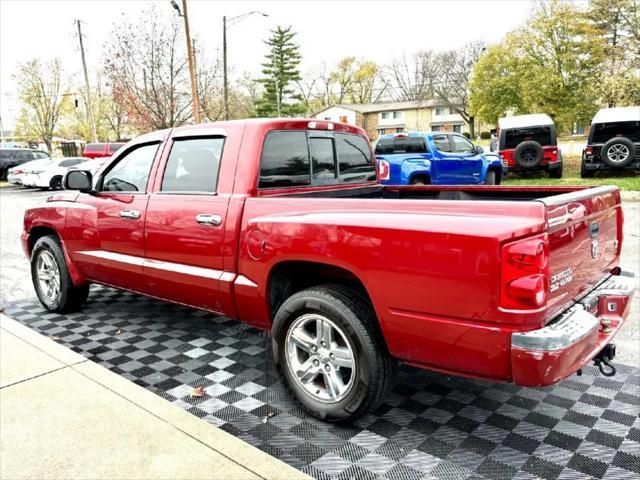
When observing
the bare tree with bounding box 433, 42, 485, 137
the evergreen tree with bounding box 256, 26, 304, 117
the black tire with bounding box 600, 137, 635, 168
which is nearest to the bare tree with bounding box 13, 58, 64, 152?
the evergreen tree with bounding box 256, 26, 304, 117

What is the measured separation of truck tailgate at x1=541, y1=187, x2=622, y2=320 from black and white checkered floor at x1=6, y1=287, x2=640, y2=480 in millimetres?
786

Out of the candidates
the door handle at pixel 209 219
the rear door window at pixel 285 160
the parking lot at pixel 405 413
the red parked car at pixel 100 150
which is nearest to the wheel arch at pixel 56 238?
the parking lot at pixel 405 413

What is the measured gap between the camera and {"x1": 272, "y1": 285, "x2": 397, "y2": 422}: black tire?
2883mm

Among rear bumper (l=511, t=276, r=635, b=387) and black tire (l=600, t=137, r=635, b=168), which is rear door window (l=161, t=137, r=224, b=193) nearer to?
rear bumper (l=511, t=276, r=635, b=387)

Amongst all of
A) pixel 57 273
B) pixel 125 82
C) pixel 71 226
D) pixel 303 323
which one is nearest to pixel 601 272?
pixel 303 323

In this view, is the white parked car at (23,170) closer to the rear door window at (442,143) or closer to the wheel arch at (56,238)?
the rear door window at (442,143)

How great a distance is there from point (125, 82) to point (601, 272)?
27.2 metres

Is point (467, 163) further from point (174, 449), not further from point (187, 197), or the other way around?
point (174, 449)

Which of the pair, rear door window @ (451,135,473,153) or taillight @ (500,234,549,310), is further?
rear door window @ (451,135,473,153)

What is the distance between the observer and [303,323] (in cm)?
318

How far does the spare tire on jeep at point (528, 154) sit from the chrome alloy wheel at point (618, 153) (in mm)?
2003

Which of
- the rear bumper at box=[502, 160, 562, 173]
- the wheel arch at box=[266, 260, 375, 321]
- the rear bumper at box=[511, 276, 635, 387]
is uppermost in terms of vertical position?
the rear bumper at box=[502, 160, 562, 173]

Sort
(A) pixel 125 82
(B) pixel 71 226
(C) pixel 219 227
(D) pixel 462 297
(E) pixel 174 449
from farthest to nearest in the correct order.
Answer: (A) pixel 125 82
(B) pixel 71 226
(C) pixel 219 227
(E) pixel 174 449
(D) pixel 462 297

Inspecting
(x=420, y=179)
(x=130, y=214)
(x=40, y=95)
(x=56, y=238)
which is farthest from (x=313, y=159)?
(x=40, y=95)
